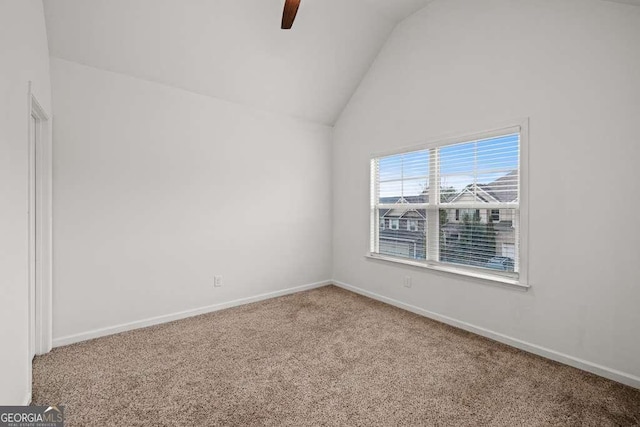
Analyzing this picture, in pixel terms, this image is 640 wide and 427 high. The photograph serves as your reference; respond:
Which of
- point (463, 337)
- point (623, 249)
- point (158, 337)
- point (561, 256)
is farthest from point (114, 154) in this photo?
point (623, 249)

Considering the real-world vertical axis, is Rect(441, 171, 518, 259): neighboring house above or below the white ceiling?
below

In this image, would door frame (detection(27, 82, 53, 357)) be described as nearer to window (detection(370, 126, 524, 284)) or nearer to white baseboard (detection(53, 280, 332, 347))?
white baseboard (detection(53, 280, 332, 347))

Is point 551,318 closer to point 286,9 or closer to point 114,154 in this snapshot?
point 286,9

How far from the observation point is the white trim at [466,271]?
2652 millimetres

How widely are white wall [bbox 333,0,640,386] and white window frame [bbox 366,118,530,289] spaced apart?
61 mm

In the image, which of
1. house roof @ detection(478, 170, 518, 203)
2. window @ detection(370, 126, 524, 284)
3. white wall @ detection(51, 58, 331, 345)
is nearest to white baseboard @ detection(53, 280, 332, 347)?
white wall @ detection(51, 58, 331, 345)

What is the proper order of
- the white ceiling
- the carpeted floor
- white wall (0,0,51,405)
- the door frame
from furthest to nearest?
1. the white ceiling
2. the door frame
3. the carpeted floor
4. white wall (0,0,51,405)

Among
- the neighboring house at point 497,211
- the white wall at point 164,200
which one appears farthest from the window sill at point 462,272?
the white wall at point 164,200

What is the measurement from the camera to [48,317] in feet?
8.33

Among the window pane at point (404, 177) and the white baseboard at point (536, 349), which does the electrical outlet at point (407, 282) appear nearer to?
the white baseboard at point (536, 349)

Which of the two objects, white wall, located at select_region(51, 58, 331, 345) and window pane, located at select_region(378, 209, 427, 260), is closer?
white wall, located at select_region(51, 58, 331, 345)

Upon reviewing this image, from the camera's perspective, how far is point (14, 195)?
5.39ft

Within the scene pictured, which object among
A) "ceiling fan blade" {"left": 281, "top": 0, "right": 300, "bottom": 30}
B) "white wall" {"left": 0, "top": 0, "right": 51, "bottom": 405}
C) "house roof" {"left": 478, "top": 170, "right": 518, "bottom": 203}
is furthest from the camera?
"house roof" {"left": 478, "top": 170, "right": 518, "bottom": 203}

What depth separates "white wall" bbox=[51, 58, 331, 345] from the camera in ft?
8.87
